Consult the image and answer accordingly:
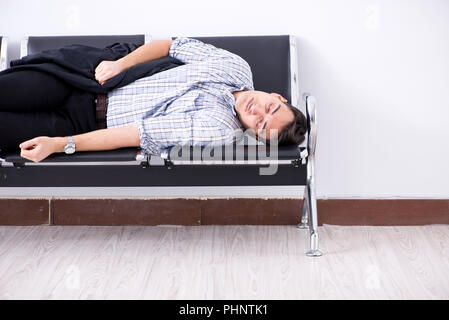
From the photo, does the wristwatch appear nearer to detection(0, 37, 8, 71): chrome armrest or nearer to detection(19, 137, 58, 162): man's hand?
detection(19, 137, 58, 162): man's hand

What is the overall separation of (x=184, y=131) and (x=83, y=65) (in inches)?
18.7

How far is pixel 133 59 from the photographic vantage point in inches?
90.7

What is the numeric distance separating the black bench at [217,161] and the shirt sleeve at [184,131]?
30mm

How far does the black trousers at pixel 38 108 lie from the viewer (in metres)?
2.13

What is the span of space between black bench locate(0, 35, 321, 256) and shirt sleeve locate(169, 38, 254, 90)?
16cm

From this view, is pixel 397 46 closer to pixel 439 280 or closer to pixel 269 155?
pixel 269 155

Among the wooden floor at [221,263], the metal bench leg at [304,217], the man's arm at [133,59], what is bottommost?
the wooden floor at [221,263]

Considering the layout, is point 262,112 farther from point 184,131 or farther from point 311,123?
point 184,131

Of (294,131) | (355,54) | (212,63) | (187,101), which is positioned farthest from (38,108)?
(355,54)

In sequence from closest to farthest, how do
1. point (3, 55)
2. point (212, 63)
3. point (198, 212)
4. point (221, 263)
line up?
point (221, 263)
point (212, 63)
point (3, 55)
point (198, 212)

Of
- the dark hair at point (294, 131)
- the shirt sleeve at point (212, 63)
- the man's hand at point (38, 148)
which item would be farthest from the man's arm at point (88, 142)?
the dark hair at point (294, 131)

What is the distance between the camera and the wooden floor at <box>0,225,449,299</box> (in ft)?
6.29

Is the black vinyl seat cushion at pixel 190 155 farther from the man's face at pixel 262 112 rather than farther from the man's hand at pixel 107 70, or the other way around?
the man's hand at pixel 107 70

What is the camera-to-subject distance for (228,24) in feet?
8.39
